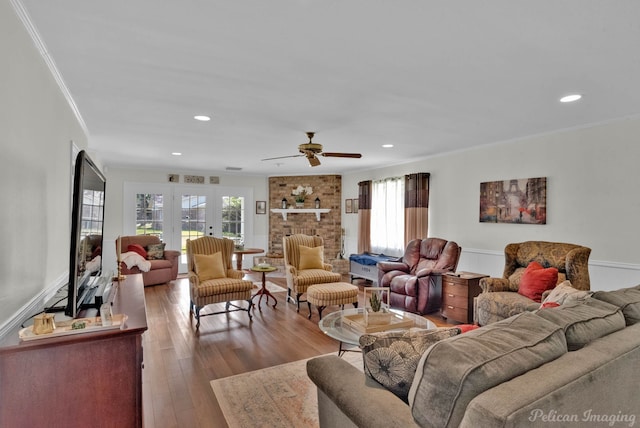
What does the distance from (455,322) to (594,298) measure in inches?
107

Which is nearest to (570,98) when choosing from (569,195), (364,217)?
(569,195)

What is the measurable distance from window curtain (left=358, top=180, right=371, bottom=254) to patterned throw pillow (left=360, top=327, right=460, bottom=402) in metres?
5.62

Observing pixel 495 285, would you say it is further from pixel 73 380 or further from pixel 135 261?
pixel 135 261

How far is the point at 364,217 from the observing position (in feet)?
23.3

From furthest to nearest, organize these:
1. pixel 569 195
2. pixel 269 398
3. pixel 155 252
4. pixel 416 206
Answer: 1. pixel 155 252
2. pixel 416 206
3. pixel 569 195
4. pixel 269 398

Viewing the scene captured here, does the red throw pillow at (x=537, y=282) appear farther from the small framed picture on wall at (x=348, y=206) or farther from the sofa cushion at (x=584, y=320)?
the small framed picture on wall at (x=348, y=206)

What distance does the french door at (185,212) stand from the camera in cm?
730

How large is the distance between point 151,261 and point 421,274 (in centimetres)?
480

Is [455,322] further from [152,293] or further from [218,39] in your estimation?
[152,293]

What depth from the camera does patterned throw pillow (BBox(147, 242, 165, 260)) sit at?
6.52 metres

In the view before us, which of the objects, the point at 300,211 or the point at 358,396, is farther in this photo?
the point at 300,211

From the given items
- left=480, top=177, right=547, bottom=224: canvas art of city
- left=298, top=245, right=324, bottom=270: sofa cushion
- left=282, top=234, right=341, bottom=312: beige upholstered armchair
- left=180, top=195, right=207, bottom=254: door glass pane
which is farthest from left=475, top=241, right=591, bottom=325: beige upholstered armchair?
left=180, top=195, right=207, bottom=254: door glass pane

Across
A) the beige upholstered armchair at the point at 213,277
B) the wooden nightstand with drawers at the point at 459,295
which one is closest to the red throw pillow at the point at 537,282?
the wooden nightstand with drawers at the point at 459,295

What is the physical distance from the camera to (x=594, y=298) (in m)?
1.76
